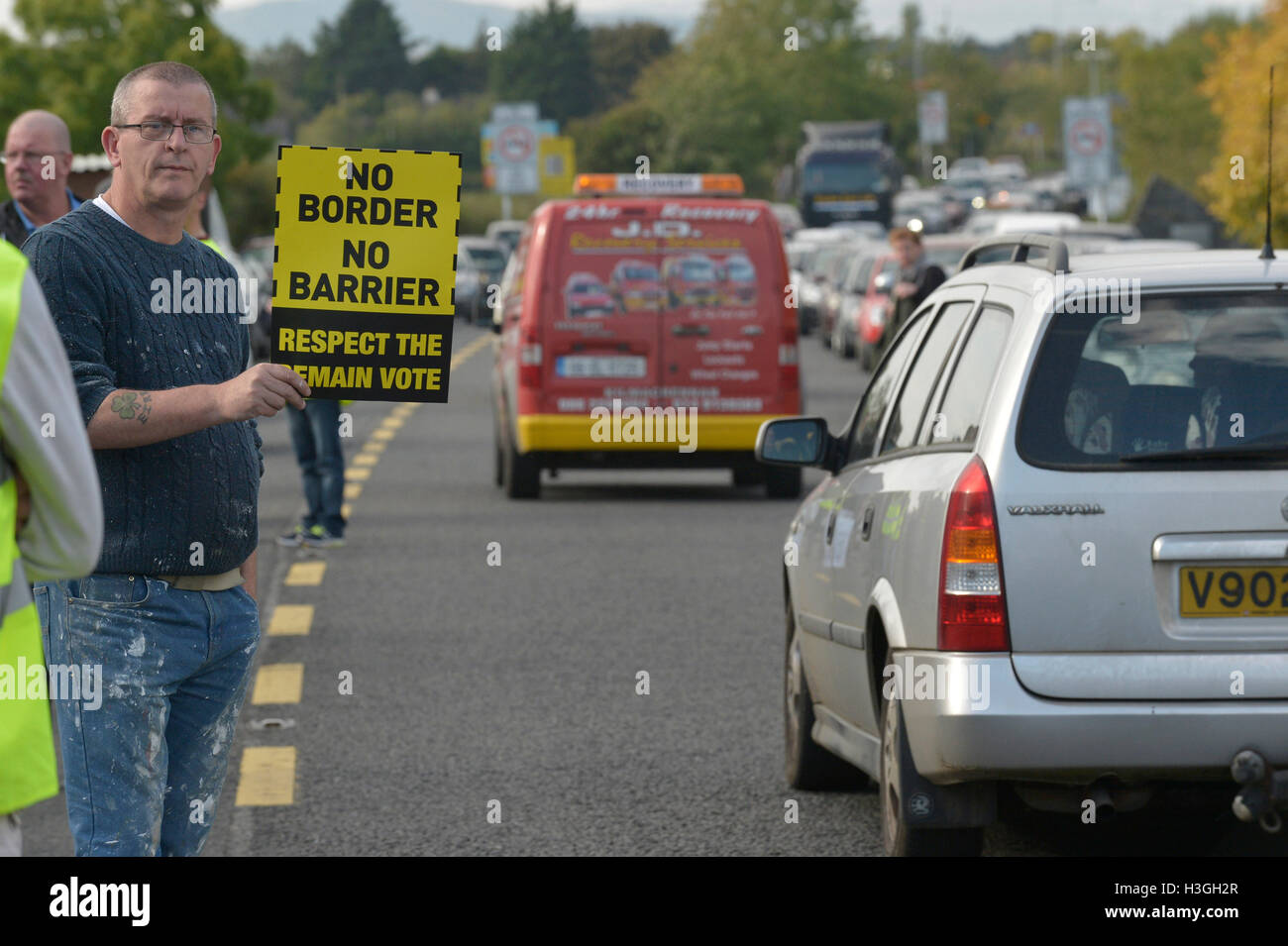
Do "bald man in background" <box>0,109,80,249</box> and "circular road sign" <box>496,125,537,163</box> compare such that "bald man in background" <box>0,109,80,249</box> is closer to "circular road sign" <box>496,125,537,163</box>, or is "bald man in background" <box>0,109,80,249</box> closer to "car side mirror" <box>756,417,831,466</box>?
"car side mirror" <box>756,417,831,466</box>

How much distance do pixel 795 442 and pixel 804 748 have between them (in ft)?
3.18

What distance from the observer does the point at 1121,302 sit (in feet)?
19.5

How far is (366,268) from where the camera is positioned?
4875 millimetres

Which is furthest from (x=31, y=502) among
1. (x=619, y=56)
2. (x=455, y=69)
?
(x=455, y=69)

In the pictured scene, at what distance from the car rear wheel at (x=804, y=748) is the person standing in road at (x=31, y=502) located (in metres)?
4.37

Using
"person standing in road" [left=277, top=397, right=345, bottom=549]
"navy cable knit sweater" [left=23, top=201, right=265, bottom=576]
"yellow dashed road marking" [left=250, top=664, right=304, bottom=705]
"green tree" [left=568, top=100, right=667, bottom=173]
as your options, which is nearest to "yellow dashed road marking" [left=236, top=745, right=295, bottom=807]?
"yellow dashed road marking" [left=250, top=664, right=304, bottom=705]

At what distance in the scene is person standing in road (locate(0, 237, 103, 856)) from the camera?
324 centimetres

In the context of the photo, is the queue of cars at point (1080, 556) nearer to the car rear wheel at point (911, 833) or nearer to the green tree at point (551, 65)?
the car rear wheel at point (911, 833)

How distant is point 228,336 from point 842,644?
2.52 meters

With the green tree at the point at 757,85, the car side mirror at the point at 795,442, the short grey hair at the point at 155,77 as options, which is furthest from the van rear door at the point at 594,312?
the green tree at the point at 757,85

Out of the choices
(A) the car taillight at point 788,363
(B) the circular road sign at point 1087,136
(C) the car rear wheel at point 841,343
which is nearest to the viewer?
(A) the car taillight at point 788,363

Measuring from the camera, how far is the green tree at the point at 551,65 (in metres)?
149
